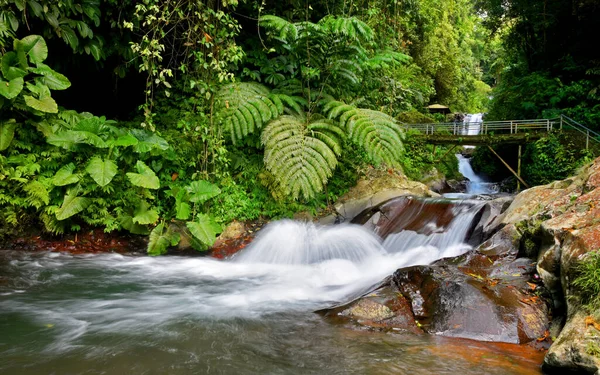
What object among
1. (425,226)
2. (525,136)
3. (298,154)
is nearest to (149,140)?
(298,154)

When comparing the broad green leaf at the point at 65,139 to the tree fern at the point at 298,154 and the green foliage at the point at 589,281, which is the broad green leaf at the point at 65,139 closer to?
the tree fern at the point at 298,154

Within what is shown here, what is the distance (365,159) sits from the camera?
8156 millimetres

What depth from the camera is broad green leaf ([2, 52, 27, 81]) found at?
531 centimetres

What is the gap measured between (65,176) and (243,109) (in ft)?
8.94

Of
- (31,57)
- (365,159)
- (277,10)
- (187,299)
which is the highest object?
(277,10)

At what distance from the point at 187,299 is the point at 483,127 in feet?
45.1

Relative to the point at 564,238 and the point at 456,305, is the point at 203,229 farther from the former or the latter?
the point at 564,238

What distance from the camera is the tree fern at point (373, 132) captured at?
6.38m

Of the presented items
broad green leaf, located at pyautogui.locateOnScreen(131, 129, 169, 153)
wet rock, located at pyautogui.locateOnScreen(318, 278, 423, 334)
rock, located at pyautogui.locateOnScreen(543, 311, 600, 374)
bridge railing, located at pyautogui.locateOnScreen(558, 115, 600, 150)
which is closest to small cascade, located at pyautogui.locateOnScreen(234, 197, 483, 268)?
wet rock, located at pyautogui.locateOnScreen(318, 278, 423, 334)

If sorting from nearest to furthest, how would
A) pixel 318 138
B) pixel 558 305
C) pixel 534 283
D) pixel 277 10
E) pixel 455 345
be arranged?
pixel 455 345 → pixel 558 305 → pixel 534 283 → pixel 318 138 → pixel 277 10

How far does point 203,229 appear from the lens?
5.86 metres

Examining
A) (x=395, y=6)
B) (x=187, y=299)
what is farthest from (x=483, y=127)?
(x=187, y=299)

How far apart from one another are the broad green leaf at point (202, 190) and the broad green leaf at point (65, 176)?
60.2 inches

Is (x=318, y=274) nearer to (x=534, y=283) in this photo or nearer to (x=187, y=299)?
(x=187, y=299)
